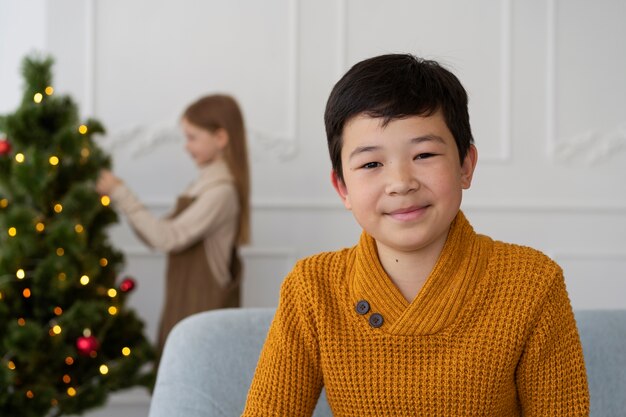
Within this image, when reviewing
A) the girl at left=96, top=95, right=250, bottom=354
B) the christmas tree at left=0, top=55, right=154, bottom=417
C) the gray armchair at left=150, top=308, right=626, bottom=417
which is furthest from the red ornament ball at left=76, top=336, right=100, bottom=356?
the gray armchair at left=150, top=308, right=626, bottom=417

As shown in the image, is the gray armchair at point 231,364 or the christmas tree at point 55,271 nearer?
the gray armchair at point 231,364

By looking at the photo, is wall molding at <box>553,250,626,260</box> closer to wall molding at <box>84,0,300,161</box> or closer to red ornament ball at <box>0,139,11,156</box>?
wall molding at <box>84,0,300,161</box>

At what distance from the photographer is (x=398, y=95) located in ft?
3.95

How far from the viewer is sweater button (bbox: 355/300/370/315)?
4.21 ft

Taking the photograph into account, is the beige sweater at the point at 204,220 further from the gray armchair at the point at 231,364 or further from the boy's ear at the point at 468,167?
the boy's ear at the point at 468,167

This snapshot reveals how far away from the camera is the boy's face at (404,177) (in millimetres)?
1192

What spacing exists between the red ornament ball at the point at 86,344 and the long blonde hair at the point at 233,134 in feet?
2.83

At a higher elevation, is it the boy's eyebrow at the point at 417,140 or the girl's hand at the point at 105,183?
the boy's eyebrow at the point at 417,140

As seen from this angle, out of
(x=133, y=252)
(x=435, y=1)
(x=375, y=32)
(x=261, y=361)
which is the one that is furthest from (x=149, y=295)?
(x=261, y=361)

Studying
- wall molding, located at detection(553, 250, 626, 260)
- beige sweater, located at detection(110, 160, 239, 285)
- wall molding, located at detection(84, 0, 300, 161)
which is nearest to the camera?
beige sweater, located at detection(110, 160, 239, 285)

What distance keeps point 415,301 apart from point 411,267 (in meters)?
0.06

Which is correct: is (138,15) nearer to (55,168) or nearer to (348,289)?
(55,168)

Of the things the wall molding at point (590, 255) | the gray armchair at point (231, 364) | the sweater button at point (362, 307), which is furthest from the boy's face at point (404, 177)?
the wall molding at point (590, 255)

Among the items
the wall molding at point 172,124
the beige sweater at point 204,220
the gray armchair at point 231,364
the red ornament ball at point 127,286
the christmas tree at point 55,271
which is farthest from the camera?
the wall molding at point 172,124
